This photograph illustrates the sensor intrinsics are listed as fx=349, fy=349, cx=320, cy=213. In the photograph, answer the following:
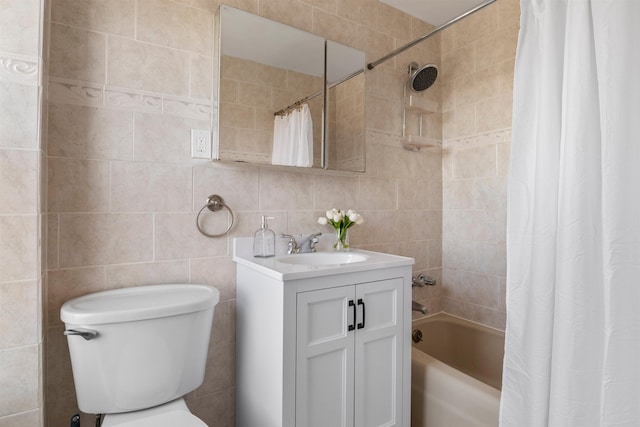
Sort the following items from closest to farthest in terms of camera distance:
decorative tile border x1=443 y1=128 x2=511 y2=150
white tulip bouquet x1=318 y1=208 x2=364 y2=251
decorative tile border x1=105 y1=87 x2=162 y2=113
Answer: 1. decorative tile border x1=105 y1=87 x2=162 y2=113
2. white tulip bouquet x1=318 y1=208 x2=364 y2=251
3. decorative tile border x1=443 y1=128 x2=511 y2=150

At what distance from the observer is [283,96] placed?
1642 millimetres

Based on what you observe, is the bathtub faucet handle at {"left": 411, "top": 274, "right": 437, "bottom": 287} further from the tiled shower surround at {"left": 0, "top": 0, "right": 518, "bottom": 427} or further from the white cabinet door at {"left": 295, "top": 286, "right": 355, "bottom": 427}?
the white cabinet door at {"left": 295, "top": 286, "right": 355, "bottom": 427}

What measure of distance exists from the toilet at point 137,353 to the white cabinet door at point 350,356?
0.36 meters

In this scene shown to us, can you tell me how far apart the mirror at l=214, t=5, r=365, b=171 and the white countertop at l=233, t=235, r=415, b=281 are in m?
0.39

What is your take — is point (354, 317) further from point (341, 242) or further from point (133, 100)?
A: point (133, 100)

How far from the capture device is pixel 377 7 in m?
2.07

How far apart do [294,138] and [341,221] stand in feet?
1.53

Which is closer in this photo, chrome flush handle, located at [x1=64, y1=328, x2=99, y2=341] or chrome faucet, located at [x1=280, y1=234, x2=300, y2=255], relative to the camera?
chrome flush handle, located at [x1=64, y1=328, x2=99, y2=341]

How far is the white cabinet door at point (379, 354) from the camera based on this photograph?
4.49 ft

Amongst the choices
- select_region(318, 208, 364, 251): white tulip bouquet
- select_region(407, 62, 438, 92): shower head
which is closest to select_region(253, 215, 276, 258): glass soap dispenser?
select_region(318, 208, 364, 251): white tulip bouquet

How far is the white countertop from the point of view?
4.00 ft

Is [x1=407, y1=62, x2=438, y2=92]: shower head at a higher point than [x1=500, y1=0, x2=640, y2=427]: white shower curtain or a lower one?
higher

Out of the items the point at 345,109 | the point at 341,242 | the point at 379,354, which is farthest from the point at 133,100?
the point at 379,354

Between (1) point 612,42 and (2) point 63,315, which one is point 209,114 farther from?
(1) point 612,42
